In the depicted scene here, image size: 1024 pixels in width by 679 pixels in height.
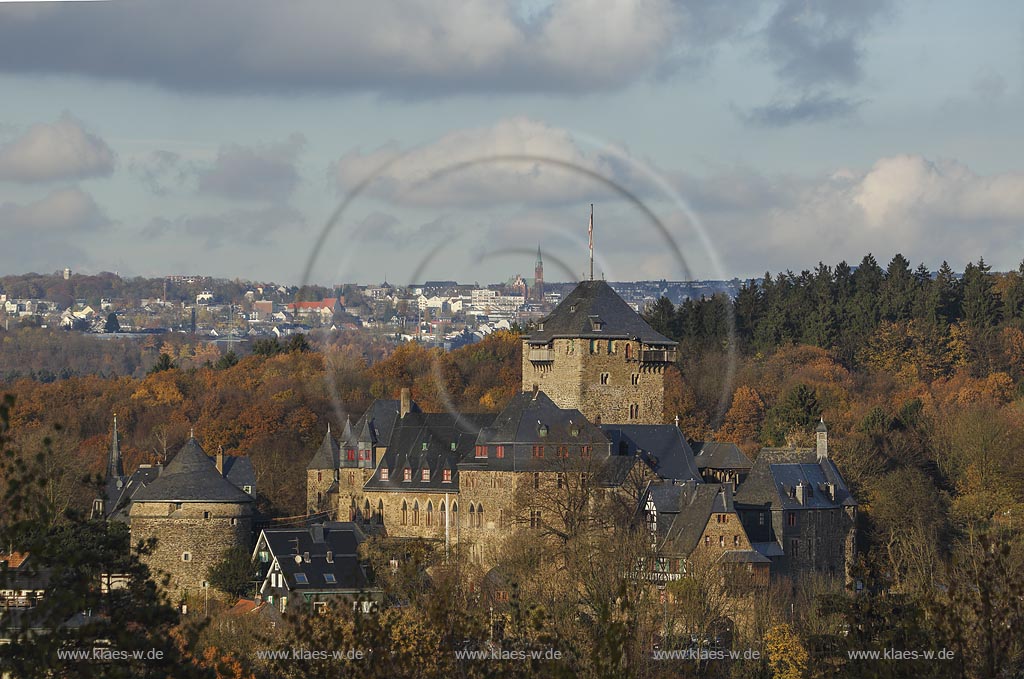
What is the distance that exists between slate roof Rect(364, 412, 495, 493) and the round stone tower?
521 cm

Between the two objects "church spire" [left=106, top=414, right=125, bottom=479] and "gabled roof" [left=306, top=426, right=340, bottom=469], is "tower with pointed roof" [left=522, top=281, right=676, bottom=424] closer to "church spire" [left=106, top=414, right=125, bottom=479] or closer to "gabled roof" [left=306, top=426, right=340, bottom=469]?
"gabled roof" [left=306, top=426, right=340, bottom=469]

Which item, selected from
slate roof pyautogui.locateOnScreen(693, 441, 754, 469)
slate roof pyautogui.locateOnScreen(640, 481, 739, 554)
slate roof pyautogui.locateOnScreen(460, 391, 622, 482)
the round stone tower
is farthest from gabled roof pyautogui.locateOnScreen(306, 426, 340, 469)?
slate roof pyautogui.locateOnScreen(640, 481, 739, 554)

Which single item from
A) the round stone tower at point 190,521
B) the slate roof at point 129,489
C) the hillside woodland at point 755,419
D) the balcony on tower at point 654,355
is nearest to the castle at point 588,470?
the balcony on tower at point 654,355

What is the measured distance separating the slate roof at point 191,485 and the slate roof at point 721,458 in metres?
15.7

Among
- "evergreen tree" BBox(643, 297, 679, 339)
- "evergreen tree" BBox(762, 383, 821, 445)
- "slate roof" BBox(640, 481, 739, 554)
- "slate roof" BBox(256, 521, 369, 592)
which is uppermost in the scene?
"evergreen tree" BBox(643, 297, 679, 339)

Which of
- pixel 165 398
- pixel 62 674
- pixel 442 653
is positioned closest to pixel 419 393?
pixel 165 398

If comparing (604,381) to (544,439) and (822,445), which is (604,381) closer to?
(544,439)

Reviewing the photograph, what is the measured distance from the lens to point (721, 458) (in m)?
71.9

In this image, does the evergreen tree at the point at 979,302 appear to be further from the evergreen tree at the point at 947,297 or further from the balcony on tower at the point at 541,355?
the balcony on tower at the point at 541,355

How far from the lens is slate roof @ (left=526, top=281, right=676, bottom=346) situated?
243ft

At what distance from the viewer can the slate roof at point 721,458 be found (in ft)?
235

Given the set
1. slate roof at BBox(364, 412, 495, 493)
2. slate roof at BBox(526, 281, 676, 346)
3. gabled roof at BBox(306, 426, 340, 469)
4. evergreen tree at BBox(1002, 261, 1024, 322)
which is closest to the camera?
slate roof at BBox(364, 412, 495, 493)

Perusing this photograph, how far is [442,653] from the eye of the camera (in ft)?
125

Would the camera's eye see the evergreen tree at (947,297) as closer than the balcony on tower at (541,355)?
No
